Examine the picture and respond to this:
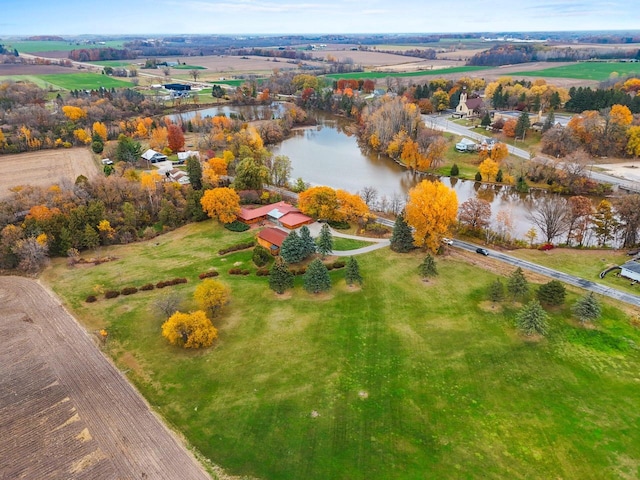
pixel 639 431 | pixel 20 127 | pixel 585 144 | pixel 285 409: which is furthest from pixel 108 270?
pixel 585 144

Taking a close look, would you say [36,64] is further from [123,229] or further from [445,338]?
[445,338]

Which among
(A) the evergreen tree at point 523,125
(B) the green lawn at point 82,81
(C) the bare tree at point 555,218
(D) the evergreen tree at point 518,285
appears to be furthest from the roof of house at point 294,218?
(B) the green lawn at point 82,81

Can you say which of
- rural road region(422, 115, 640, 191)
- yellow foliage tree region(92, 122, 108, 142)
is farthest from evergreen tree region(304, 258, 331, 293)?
yellow foliage tree region(92, 122, 108, 142)

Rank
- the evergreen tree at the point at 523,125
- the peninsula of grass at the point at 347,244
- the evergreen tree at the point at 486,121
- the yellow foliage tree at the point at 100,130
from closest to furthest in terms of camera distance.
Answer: the peninsula of grass at the point at 347,244, the evergreen tree at the point at 523,125, the yellow foliage tree at the point at 100,130, the evergreen tree at the point at 486,121

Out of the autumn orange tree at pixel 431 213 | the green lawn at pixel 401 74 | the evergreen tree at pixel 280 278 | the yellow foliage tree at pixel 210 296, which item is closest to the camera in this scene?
the yellow foliage tree at pixel 210 296

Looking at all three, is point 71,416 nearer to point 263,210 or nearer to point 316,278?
point 316,278

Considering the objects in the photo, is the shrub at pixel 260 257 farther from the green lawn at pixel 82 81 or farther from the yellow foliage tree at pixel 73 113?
the green lawn at pixel 82 81

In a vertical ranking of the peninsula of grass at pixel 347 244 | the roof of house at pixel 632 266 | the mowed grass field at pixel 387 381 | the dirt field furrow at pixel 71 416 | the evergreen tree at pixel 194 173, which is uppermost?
the evergreen tree at pixel 194 173
